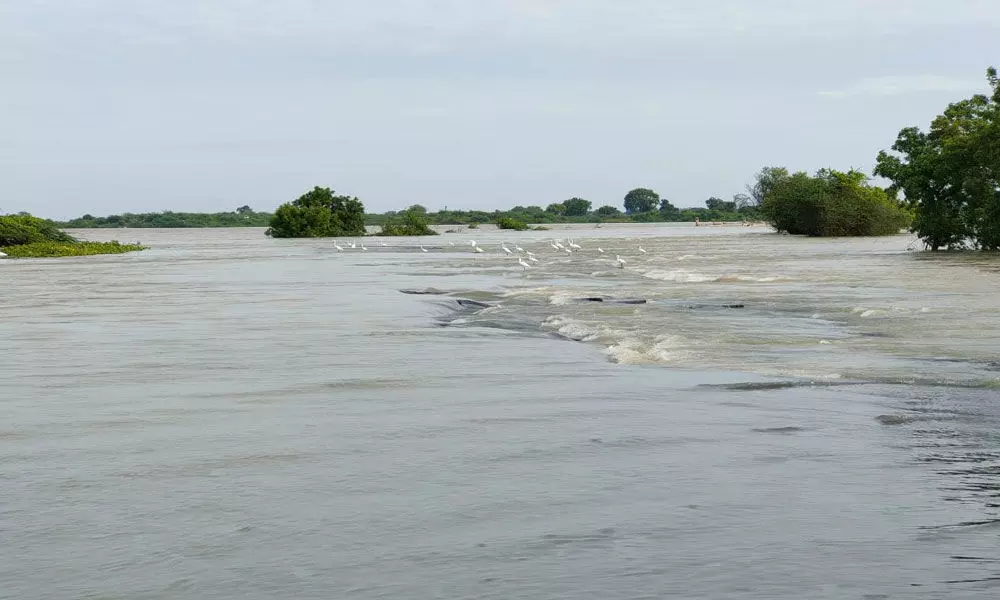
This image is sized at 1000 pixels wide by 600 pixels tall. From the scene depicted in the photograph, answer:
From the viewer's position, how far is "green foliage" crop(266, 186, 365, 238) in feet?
279

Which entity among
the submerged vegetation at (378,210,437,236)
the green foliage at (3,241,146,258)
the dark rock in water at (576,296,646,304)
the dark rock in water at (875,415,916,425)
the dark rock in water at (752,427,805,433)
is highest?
the submerged vegetation at (378,210,437,236)

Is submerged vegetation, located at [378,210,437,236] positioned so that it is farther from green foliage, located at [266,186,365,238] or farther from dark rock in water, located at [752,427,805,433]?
dark rock in water, located at [752,427,805,433]

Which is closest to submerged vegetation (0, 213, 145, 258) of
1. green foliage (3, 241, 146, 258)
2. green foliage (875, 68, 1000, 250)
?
green foliage (3, 241, 146, 258)

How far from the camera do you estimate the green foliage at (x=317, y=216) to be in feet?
279

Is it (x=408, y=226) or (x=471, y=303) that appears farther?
(x=408, y=226)

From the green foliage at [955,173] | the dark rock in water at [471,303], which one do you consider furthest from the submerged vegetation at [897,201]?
the dark rock in water at [471,303]

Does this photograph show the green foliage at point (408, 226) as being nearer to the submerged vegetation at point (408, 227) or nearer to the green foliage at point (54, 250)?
the submerged vegetation at point (408, 227)

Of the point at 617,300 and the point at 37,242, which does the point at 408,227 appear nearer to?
the point at 37,242

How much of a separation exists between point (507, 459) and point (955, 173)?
36.0m

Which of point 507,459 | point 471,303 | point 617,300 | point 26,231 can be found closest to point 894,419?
point 507,459

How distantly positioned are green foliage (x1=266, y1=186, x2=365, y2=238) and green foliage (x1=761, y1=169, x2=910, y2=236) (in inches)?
1290

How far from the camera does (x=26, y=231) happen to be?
171 ft

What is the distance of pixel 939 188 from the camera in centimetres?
4059

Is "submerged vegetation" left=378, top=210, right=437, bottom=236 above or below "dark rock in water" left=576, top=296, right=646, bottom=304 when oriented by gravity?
above
